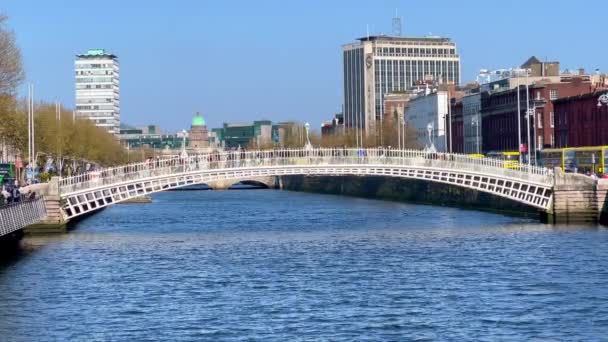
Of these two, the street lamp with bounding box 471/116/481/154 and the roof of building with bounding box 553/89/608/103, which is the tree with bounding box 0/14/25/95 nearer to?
the roof of building with bounding box 553/89/608/103

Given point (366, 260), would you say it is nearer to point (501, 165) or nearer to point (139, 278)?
Result: point (139, 278)

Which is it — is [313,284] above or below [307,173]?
below

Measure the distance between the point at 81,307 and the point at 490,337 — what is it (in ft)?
40.6

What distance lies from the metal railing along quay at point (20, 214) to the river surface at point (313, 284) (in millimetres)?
1192

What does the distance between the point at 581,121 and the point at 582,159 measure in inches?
934

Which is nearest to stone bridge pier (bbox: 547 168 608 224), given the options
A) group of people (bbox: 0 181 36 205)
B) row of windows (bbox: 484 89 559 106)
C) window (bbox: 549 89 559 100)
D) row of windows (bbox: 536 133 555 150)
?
group of people (bbox: 0 181 36 205)

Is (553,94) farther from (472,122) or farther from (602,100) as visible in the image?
(472,122)

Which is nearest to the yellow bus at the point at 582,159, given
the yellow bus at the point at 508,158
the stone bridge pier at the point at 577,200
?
the yellow bus at the point at 508,158

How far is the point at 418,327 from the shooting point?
1535 inches

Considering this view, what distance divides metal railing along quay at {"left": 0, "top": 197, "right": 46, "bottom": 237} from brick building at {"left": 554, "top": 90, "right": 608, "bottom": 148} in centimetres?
4377

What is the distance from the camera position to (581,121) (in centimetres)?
10938

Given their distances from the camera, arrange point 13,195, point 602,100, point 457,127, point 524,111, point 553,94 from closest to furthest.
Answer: point 13,195
point 602,100
point 553,94
point 524,111
point 457,127

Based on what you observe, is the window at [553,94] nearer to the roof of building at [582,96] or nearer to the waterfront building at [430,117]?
the roof of building at [582,96]

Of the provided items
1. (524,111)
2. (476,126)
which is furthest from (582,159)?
(476,126)
